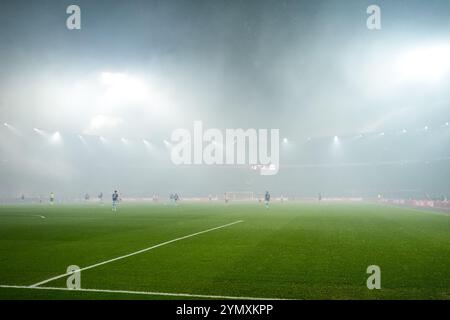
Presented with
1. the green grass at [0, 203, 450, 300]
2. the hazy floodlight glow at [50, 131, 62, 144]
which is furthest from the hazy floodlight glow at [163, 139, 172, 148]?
the green grass at [0, 203, 450, 300]

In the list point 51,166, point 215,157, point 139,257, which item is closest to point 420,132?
point 215,157

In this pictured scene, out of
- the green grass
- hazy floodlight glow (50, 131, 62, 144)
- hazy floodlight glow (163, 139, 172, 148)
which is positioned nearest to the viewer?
the green grass

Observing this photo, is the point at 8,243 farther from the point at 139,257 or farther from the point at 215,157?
the point at 215,157

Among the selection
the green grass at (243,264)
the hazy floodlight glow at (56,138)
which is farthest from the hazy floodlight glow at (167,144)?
the green grass at (243,264)

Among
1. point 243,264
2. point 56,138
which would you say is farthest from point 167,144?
point 243,264

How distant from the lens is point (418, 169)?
8262 cm

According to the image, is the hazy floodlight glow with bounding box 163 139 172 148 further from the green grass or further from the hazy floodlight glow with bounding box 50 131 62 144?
the green grass

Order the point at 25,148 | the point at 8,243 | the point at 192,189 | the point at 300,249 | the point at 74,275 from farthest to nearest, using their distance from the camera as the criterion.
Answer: the point at 192,189 < the point at 25,148 < the point at 8,243 < the point at 300,249 < the point at 74,275

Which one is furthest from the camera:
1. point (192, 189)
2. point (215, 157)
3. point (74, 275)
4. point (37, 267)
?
point (215, 157)

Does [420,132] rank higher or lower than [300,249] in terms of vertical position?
higher

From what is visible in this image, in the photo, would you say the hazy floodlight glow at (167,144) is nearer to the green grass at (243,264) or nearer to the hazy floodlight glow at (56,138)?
the hazy floodlight glow at (56,138)
